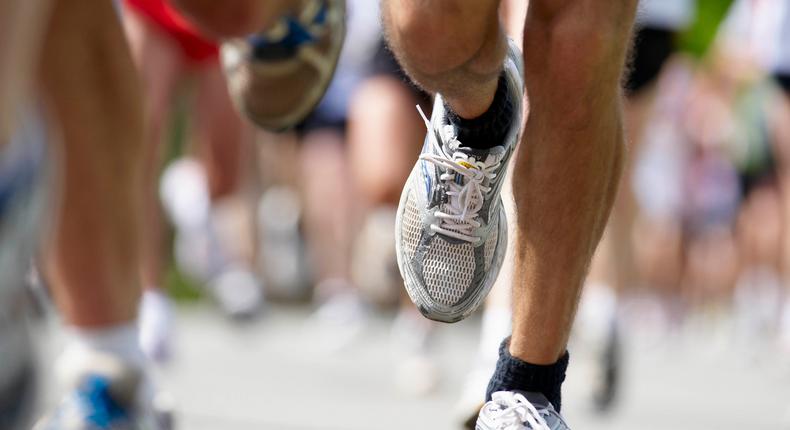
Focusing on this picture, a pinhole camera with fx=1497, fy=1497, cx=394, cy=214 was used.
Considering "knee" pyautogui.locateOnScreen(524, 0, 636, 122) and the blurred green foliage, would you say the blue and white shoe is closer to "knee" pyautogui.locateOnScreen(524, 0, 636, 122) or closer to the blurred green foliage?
"knee" pyautogui.locateOnScreen(524, 0, 636, 122)

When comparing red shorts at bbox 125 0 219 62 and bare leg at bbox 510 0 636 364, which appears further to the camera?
red shorts at bbox 125 0 219 62

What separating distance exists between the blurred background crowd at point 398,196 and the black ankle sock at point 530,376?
1.41 ft

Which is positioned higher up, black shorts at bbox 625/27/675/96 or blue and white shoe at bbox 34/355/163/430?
blue and white shoe at bbox 34/355/163/430

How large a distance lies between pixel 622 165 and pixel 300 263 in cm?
1048

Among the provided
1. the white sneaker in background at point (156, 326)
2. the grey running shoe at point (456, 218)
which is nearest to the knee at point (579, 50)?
the grey running shoe at point (456, 218)

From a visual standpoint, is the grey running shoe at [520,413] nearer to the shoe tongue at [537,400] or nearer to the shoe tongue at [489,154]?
the shoe tongue at [537,400]

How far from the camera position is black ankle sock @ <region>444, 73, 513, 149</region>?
8.82ft

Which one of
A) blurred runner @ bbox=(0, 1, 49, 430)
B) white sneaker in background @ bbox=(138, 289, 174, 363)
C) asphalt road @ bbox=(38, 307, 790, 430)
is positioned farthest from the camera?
white sneaker in background @ bbox=(138, 289, 174, 363)

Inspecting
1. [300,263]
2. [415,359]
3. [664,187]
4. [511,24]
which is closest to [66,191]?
[511,24]

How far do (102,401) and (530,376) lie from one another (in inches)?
31.6

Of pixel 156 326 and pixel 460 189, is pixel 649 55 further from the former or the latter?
pixel 460 189

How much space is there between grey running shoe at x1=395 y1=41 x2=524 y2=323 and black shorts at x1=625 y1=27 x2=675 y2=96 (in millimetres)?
3137

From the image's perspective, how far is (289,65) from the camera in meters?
3.70

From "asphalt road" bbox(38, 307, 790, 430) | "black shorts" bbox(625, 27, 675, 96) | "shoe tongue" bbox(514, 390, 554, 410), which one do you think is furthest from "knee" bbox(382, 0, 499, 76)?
"black shorts" bbox(625, 27, 675, 96)
